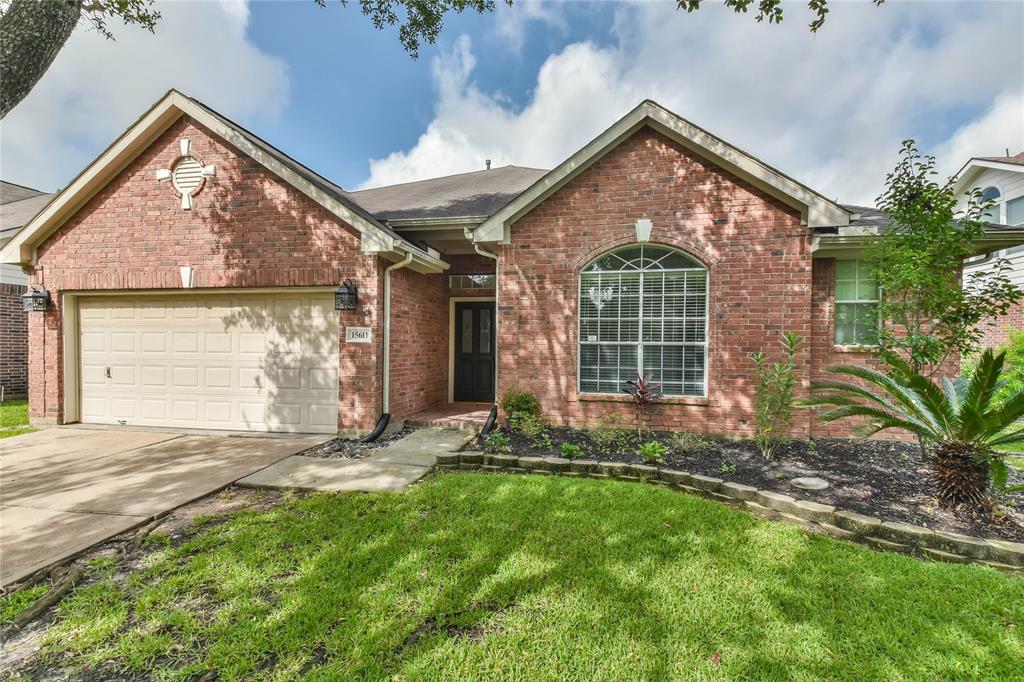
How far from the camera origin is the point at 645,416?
647 centimetres

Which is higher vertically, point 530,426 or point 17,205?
point 17,205

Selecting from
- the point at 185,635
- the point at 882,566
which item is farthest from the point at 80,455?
the point at 882,566

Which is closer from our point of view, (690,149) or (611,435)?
(611,435)

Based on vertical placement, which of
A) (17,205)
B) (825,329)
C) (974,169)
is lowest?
(825,329)

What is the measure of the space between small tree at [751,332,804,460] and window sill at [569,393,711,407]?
0.77 m

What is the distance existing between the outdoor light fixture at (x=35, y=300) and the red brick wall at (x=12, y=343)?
495 centimetres

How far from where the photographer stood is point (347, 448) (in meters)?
6.16

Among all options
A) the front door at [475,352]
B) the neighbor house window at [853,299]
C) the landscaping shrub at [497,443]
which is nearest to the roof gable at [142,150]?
the front door at [475,352]

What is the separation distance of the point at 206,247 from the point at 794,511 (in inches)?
358

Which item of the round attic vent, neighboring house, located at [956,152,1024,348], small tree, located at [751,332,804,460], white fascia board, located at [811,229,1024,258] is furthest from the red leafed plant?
neighboring house, located at [956,152,1024,348]

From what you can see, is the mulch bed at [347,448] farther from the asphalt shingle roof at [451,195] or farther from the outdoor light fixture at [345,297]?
the asphalt shingle roof at [451,195]

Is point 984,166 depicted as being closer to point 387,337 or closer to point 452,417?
point 452,417

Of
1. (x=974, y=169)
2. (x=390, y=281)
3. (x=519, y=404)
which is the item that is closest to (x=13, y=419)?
(x=390, y=281)

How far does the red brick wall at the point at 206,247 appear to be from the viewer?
6.63 m
